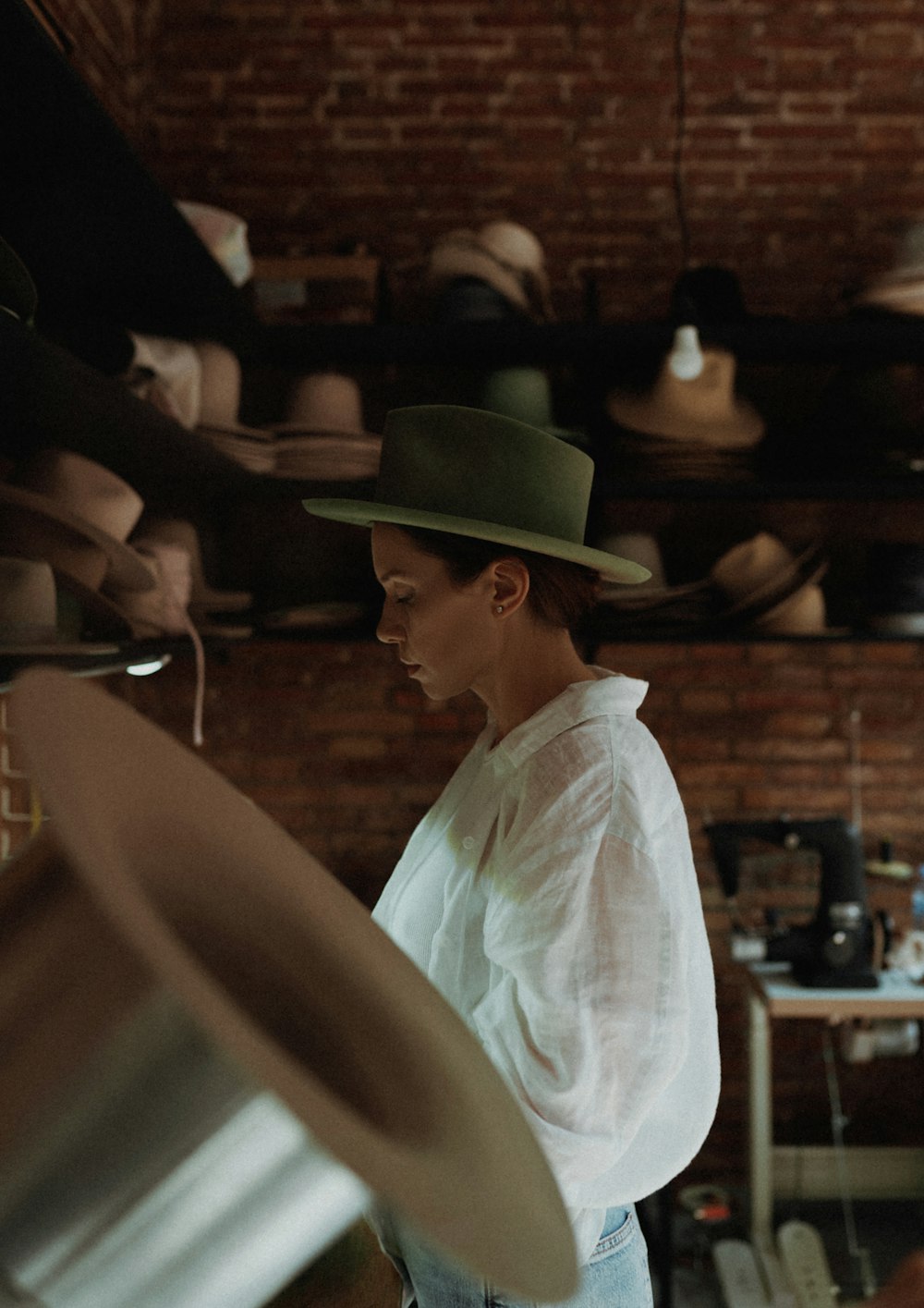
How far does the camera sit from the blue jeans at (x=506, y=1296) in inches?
38.1

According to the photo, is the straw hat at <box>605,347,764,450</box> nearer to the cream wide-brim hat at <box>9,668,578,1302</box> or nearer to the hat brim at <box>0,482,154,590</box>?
the hat brim at <box>0,482,154,590</box>

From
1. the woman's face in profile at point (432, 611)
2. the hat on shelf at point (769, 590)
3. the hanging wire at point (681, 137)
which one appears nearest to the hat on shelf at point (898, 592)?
the hat on shelf at point (769, 590)

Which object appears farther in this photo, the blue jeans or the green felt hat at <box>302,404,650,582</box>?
the green felt hat at <box>302,404,650,582</box>

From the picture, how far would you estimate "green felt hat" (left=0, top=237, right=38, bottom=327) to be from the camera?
124 cm

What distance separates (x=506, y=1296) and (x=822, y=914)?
178 cm

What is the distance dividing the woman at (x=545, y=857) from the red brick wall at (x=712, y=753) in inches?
70.3

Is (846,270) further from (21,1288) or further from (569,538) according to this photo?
(21,1288)

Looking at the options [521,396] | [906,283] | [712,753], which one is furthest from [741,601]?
[906,283]

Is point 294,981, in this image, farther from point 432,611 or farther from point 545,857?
point 432,611

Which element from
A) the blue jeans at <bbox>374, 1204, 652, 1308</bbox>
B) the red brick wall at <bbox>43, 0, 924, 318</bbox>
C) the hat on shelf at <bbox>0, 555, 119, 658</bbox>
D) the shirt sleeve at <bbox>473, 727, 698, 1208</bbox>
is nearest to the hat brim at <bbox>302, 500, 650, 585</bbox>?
the shirt sleeve at <bbox>473, 727, 698, 1208</bbox>

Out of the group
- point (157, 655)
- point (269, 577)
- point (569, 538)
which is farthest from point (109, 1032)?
point (269, 577)

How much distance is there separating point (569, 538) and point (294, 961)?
757 millimetres

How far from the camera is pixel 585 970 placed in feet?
2.84

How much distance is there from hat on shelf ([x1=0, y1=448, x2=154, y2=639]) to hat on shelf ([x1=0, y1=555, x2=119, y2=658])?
57 millimetres
